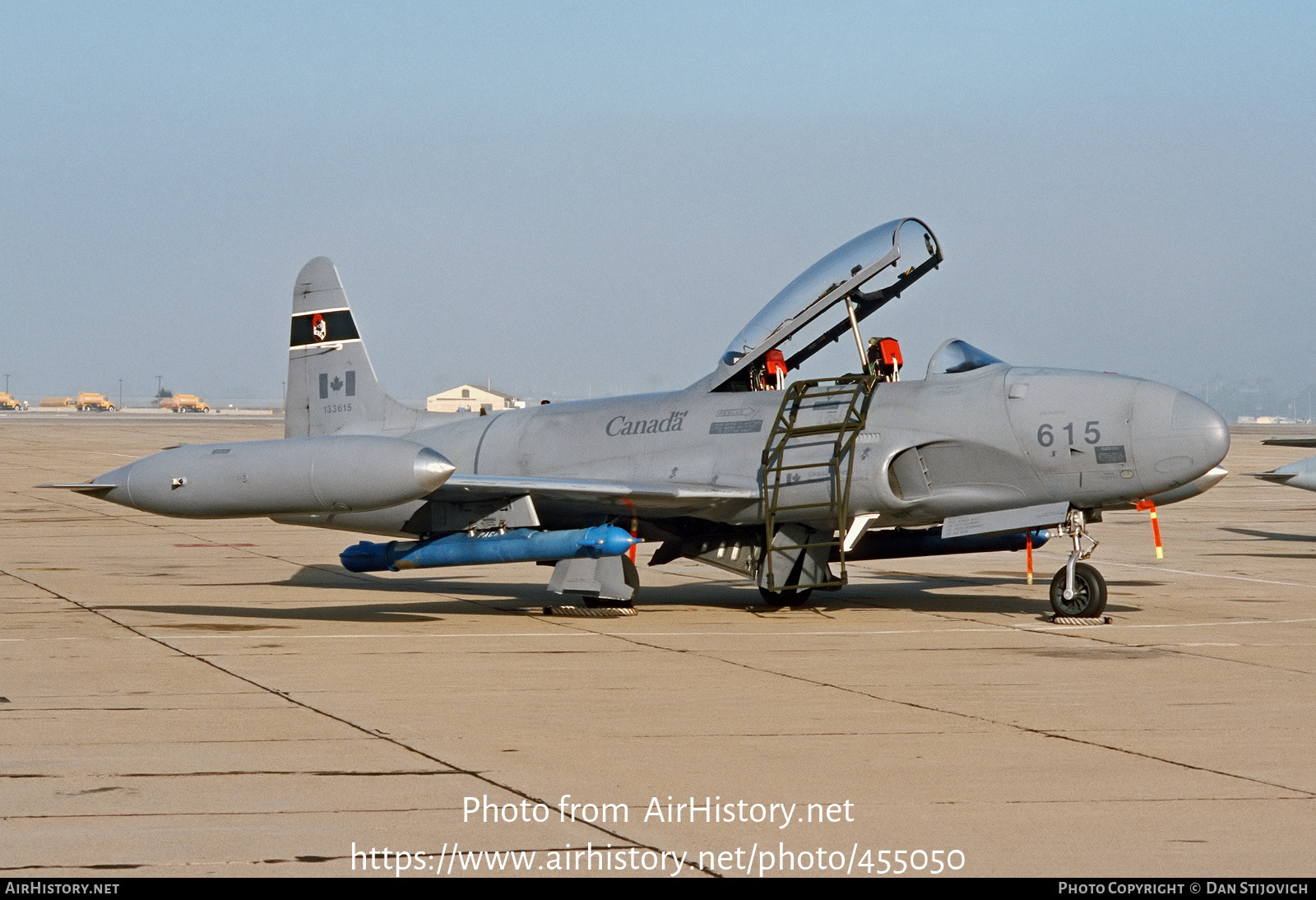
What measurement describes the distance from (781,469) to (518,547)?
2.51 meters

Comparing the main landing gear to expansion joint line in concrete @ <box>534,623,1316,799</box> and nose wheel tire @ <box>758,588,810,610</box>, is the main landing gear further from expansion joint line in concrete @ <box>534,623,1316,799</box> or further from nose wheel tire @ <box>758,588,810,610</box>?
expansion joint line in concrete @ <box>534,623,1316,799</box>

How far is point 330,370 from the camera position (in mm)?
17391

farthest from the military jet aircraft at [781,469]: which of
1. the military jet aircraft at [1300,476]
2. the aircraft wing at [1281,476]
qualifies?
the military jet aircraft at [1300,476]

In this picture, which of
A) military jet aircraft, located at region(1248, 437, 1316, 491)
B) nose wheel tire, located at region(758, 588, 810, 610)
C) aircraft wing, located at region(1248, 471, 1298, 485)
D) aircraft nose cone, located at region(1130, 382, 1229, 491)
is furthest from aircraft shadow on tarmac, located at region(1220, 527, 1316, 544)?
aircraft nose cone, located at region(1130, 382, 1229, 491)

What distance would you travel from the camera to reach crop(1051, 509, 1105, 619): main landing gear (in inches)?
508

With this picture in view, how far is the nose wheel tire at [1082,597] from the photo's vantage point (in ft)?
42.5

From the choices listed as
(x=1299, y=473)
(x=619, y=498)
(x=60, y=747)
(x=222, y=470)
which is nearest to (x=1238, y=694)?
(x=619, y=498)

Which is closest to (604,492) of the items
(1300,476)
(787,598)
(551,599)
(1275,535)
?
(551,599)

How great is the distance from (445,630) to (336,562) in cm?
826

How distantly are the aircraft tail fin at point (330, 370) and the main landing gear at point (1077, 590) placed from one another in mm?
7680

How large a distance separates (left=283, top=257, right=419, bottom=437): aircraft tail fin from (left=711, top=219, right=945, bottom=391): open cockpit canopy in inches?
189

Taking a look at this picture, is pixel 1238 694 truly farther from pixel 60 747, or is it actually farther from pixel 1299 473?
pixel 1299 473

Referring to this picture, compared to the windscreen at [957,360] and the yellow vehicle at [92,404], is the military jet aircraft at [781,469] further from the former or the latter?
the yellow vehicle at [92,404]

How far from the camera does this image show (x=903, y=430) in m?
13.2
